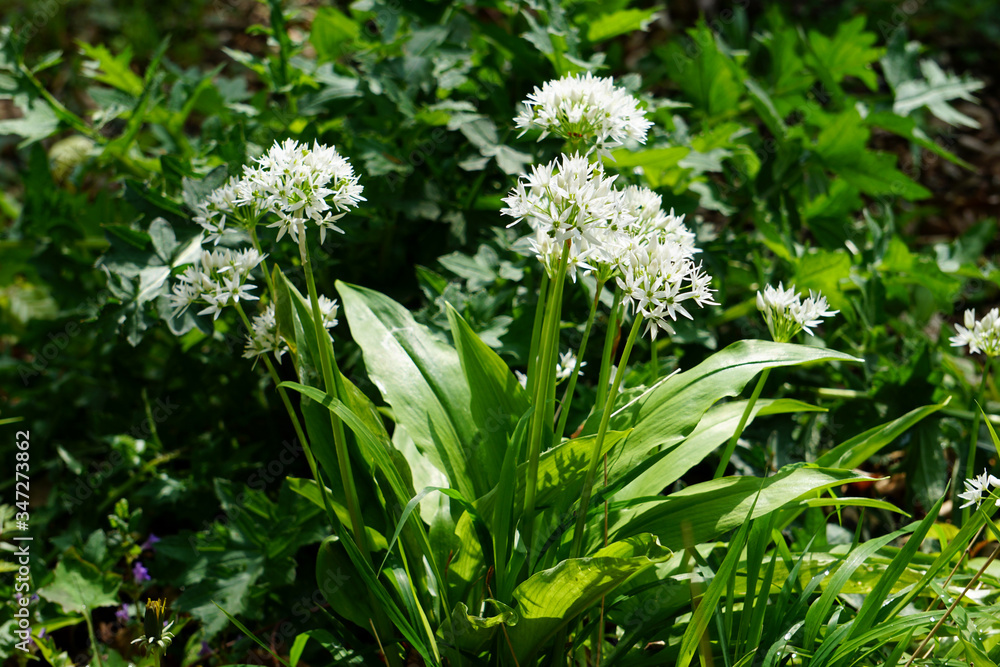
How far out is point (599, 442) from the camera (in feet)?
4.29

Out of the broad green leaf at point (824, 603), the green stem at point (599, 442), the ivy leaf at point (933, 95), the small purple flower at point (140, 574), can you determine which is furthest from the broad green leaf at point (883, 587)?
the ivy leaf at point (933, 95)

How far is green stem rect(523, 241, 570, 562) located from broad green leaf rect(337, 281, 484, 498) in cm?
18

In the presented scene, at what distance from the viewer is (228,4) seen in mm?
5465

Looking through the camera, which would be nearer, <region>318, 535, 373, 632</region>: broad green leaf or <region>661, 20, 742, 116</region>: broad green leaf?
<region>318, 535, 373, 632</region>: broad green leaf

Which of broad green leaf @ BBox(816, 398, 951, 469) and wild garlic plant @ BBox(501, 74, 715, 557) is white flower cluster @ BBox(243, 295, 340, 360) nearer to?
wild garlic plant @ BBox(501, 74, 715, 557)

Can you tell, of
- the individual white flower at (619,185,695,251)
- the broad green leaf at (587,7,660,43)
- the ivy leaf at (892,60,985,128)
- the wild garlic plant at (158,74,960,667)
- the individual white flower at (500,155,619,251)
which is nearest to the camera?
the individual white flower at (500,155,619,251)

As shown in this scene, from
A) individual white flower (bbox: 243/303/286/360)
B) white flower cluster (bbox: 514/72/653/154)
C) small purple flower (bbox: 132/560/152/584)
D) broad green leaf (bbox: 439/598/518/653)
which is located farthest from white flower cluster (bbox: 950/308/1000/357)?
small purple flower (bbox: 132/560/152/584)

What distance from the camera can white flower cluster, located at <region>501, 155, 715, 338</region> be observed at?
1.19 m

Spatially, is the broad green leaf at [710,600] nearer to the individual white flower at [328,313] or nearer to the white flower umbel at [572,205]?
the white flower umbel at [572,205]

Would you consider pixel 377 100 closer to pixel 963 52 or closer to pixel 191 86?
pixel 191 86

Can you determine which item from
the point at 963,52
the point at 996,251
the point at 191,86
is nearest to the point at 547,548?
the point at 191,86

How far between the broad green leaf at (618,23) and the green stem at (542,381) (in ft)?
4.62

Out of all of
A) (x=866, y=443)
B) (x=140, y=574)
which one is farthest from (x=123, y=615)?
(x=866, y=443)

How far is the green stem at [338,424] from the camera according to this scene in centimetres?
135
